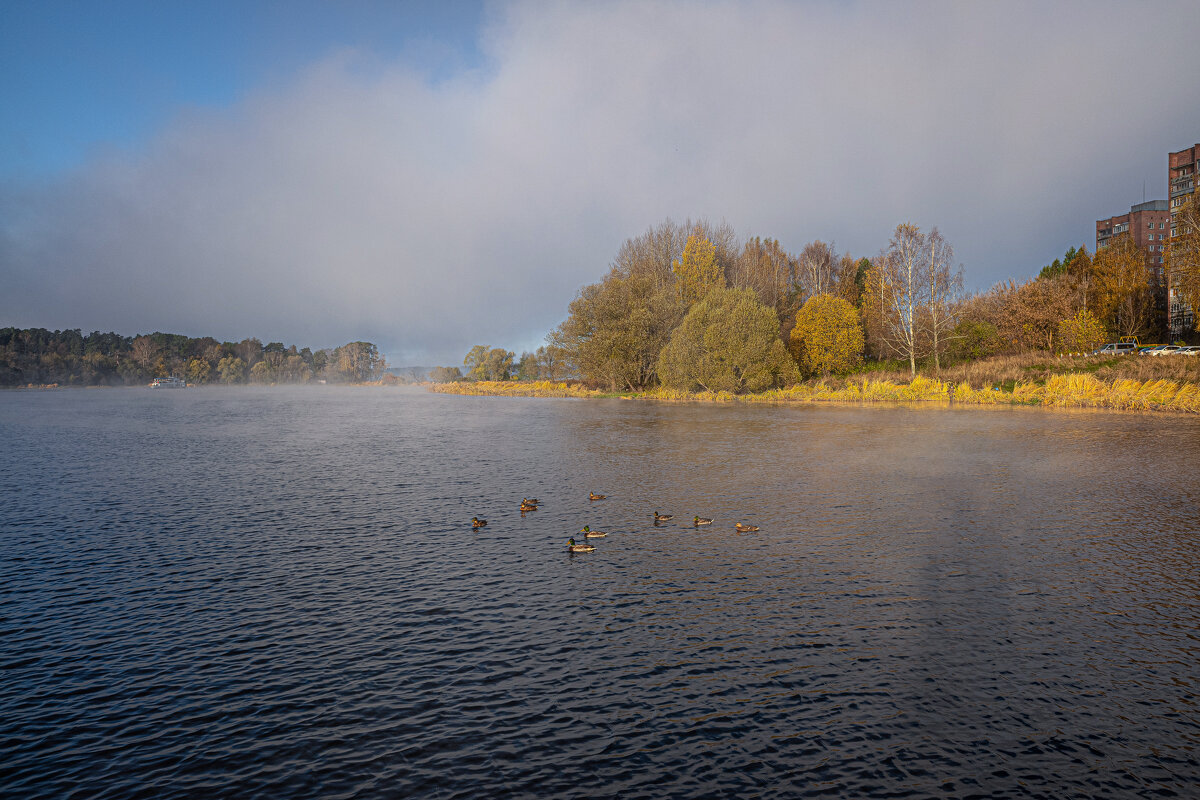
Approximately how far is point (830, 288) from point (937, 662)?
114315 mm

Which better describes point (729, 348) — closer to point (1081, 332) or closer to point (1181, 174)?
point (1081, 332)

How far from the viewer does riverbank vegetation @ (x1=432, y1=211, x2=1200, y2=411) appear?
68.6 meters

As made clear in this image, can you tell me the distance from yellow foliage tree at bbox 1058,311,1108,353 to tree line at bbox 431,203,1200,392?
0.17 meters

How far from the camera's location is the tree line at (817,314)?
75.9 m

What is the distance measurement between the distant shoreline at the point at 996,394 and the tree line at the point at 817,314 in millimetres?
2523

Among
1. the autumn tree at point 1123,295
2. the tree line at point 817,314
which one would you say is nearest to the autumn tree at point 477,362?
the tree line at point 817,314

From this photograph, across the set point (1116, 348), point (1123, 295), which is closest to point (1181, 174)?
point (1123, 295)

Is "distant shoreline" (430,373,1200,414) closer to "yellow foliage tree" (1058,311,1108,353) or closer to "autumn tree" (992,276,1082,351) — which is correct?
"yellow foliage tree" (1058,311,1108,353)

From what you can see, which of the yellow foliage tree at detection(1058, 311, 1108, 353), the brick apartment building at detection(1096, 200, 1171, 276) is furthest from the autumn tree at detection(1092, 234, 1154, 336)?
the brick apartment building at detection(1096, 200, 1171, 276)

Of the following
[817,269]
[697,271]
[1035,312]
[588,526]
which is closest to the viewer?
[588,526]

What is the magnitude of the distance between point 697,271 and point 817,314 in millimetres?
19064

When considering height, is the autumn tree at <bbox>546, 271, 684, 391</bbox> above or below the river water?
above

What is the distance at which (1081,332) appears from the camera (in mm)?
73125

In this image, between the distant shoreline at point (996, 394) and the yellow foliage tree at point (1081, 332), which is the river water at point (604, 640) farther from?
the yellow foliage tree at point (1081, 332)
